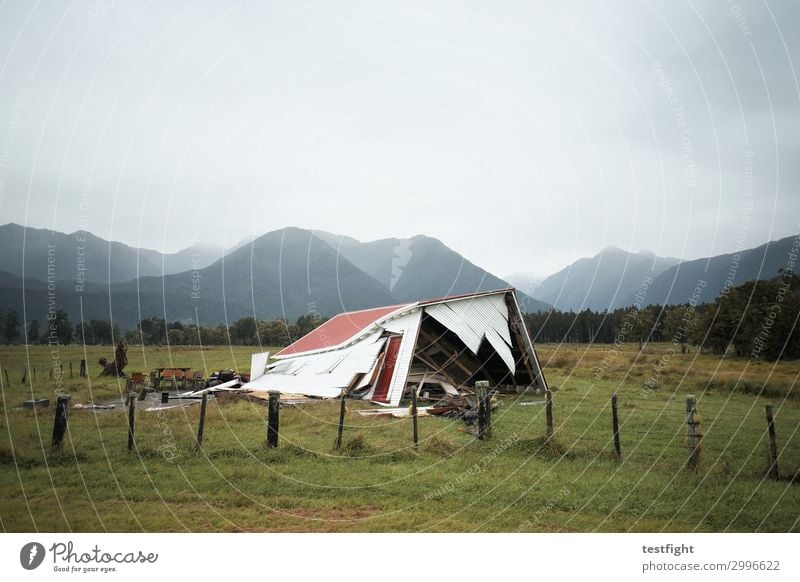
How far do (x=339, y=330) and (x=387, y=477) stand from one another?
2009 cm

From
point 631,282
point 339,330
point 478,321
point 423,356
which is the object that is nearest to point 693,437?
point 478,321

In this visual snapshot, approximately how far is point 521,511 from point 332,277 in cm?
18532

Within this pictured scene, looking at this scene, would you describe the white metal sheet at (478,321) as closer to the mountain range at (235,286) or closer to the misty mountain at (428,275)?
the mountain range at (235,286)

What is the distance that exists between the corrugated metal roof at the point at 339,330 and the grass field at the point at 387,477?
9.67 m

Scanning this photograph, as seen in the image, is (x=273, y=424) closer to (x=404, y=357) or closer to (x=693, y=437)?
(x=404, y=357)

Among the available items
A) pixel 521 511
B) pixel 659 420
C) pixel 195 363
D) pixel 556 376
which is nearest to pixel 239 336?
pixel 195 363

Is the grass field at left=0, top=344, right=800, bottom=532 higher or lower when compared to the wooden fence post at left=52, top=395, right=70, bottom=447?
lower

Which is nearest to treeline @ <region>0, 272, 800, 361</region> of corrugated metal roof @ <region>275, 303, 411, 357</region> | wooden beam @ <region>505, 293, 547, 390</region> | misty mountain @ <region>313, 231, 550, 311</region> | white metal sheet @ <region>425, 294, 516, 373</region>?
wooden beam @ <region>505, 293, 547, 390</region>

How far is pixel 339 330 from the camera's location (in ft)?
97.9

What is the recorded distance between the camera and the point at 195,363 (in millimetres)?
45188

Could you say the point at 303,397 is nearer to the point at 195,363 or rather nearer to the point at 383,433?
the point at 383,433

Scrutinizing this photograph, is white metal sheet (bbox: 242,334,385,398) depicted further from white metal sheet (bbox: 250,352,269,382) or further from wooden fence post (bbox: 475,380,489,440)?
wooden fence post (bbox: 475,380,489,440)

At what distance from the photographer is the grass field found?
8102mm

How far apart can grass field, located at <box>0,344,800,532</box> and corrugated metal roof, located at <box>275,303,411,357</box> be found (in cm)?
967
